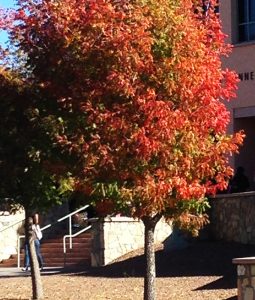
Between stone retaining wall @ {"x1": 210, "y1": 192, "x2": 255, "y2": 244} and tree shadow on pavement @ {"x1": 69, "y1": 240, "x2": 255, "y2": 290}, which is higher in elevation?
stone retaining wall @ {"x1": 210, "y1": 192, "x2": 255, "y2": 244}

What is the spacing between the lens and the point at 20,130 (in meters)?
14.5

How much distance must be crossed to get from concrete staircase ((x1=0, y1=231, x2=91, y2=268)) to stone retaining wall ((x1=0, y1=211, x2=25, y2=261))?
36 centimetres

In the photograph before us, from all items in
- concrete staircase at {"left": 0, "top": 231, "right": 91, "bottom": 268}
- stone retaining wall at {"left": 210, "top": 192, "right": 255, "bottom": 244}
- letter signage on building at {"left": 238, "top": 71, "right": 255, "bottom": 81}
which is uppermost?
letter signage on building at {"left": 238, "top": 71, "right": 255, "bottom": 81}

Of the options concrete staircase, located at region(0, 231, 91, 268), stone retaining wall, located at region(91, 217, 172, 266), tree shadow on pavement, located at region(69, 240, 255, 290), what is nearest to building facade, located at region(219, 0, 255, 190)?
stone retaining wall, located at region(91, 217, 172, 266)

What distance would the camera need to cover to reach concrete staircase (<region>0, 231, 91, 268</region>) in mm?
24066

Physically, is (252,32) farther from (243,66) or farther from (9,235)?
(9,235)

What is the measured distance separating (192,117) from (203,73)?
0.61 m

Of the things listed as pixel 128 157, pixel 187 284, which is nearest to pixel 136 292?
pixel 187 284

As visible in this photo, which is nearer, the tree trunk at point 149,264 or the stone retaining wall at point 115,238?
the tree trunk at point 149,264

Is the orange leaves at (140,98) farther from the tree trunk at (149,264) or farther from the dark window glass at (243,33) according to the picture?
the dark window glass at (243,33)

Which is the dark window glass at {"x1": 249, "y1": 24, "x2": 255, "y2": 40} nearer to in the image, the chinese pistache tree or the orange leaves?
the chinese pistache tree

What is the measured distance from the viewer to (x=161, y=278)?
17922mm

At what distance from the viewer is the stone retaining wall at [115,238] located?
22.5m

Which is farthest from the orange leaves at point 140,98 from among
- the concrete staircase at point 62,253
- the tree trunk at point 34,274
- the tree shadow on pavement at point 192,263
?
the concrete staircase at point 62,253
